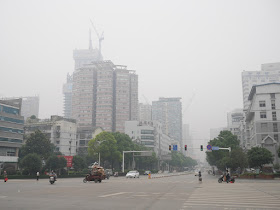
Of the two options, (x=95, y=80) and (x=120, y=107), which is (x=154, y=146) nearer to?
(x=120, y=107)

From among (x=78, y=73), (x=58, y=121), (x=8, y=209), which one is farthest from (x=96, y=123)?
(x=8, y=209)

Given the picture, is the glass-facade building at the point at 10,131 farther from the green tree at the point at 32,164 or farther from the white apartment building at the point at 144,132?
the white apartment building at the point at 144,132

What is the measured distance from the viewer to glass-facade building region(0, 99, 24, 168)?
241 ft

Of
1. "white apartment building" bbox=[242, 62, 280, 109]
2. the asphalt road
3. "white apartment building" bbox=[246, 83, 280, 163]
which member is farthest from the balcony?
"white apartment building" bbox=[242, 62, 280, 109]

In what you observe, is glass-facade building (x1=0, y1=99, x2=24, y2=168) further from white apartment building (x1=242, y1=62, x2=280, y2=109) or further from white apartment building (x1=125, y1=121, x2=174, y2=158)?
white apartment building (x1=242, y1=62, x2=280, y2=109)

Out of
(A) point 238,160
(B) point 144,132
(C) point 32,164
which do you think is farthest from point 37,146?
(B) point 144,132

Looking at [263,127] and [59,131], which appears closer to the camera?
[263,127]

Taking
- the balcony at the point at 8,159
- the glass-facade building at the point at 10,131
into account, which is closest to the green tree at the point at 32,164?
the balcony at the point at 8,159

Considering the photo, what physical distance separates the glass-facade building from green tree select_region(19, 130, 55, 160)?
9.53 feet

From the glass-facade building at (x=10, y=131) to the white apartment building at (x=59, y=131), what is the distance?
60.5ft

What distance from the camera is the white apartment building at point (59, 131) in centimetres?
9969

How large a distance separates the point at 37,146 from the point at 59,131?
1806 centimetres

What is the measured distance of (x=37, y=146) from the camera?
81.9 meters

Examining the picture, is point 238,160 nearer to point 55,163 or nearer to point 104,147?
point 104,147
